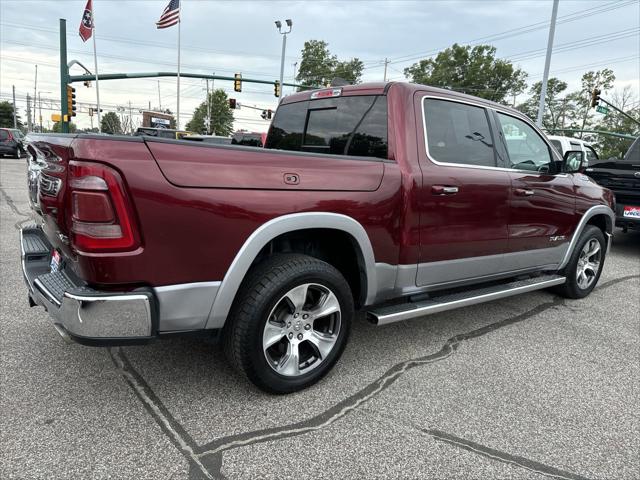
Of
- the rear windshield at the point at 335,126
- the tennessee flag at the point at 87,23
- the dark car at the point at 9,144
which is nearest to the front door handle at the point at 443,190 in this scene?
the rear windshield at the point at 335,126

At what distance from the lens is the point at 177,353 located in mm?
3205

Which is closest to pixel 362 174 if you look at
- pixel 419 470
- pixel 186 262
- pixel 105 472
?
pixel 186 262

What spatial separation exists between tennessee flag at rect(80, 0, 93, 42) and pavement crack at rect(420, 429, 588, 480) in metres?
24.4

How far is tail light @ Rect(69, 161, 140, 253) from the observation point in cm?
201

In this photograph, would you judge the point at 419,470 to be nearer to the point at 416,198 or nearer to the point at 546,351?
the point at 416,198

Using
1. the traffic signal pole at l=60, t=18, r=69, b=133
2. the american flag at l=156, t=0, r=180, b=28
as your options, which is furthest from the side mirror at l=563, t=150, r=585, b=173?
the american flag at l=156, t=0, r=180, b=28

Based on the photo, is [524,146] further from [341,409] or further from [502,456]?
[341,409]

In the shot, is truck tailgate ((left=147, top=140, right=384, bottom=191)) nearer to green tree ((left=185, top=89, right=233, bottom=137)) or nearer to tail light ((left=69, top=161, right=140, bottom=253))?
tail light ((left=69, top=161, right=140, bottom=253))

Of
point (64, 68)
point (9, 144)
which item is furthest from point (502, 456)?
point (9, 144)

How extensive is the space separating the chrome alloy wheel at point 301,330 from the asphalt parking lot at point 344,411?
0.21 metres

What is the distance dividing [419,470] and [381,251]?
1.30m

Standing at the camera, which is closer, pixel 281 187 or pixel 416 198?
pixel 281 187

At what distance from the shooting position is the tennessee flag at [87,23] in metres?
21.3

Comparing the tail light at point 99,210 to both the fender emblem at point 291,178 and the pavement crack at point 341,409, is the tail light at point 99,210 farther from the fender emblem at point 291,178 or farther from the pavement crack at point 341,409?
the pavement crack at point 341,409
